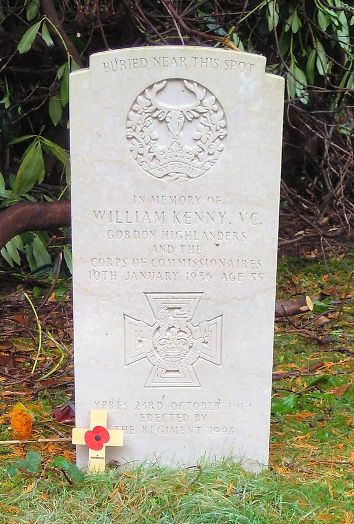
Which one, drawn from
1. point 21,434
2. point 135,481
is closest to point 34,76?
point 21,434

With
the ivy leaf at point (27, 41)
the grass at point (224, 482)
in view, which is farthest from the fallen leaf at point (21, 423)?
the ivy leaf at point (27, 41)

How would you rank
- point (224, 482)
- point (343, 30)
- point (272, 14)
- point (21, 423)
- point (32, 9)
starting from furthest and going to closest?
1. point (343, 30)
2. point (272, 14)
3. point (32, 9)
4. point (21, 423)
5. point (224, 482)

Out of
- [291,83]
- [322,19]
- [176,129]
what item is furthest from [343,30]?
[176,129]

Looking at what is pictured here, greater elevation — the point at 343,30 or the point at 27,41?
the point at 343,30

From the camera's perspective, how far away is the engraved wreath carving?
243 cm

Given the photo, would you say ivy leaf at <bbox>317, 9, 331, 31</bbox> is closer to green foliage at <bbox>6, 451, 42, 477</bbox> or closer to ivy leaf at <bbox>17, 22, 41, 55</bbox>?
ivy leaf at <bbox>17, 22, 41, 55</bbox>

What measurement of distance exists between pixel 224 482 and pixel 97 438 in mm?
488

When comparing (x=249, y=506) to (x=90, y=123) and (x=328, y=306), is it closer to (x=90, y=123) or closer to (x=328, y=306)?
(x=90, y=123)

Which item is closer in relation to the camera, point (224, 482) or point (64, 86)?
point (224, 482)

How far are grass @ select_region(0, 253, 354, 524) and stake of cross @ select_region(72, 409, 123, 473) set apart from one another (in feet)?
0.21

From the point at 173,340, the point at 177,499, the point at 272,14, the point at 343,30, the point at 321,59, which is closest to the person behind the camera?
the point at 177,499

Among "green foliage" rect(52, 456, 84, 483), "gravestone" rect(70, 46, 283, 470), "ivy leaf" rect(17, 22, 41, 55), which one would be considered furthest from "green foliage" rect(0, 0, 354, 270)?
"green foliage" rect(52, 456, 84, 483)

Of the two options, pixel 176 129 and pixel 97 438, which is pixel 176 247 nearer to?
pixel 176 129

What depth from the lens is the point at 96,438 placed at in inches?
103
